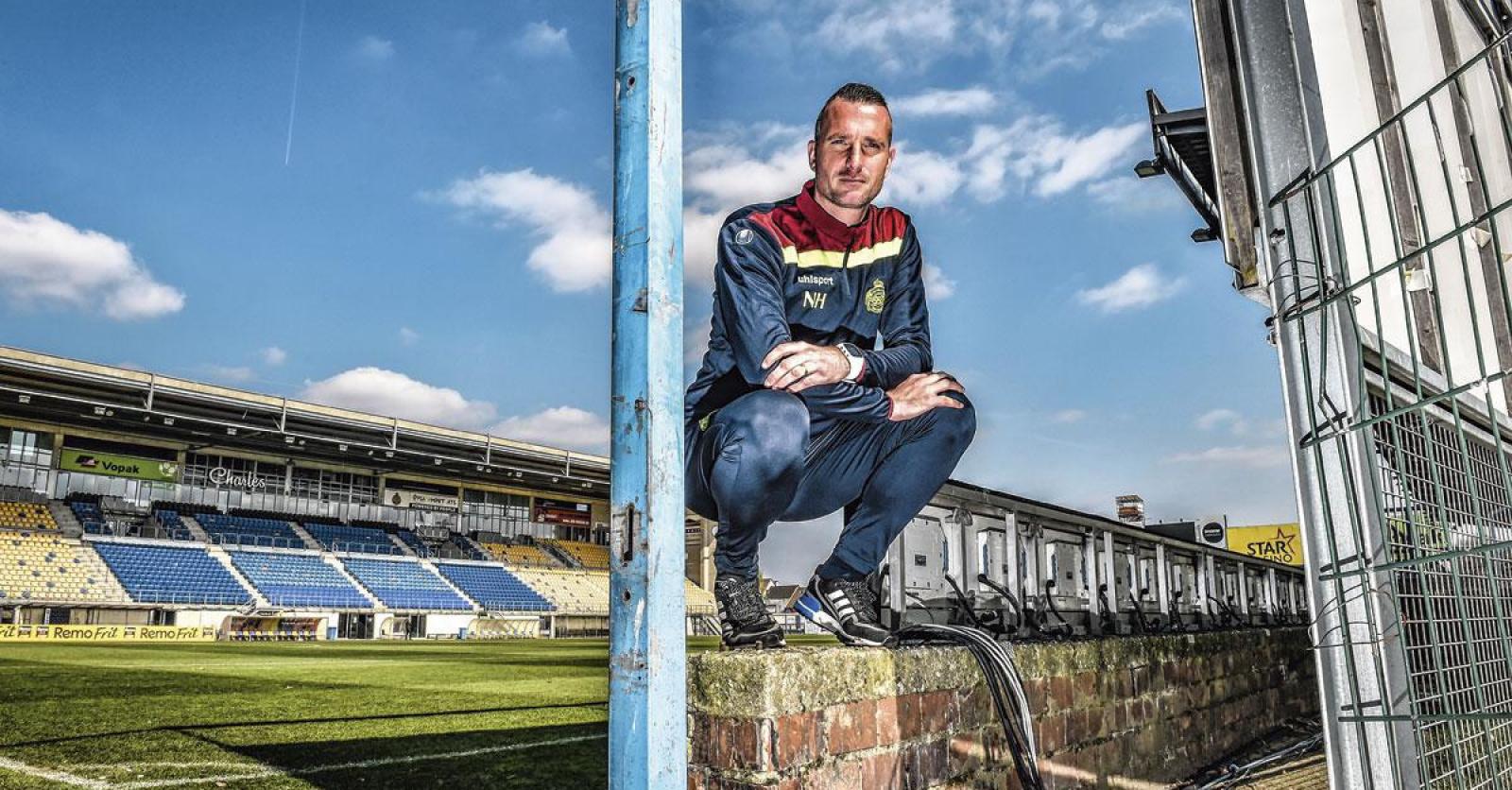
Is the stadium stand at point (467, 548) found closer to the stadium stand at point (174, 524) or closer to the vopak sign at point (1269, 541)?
the stadium stand at point (174, 524)

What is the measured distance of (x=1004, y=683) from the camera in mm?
2578

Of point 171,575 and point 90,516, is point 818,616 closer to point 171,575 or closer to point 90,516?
point 171,575

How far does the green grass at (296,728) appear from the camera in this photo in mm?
4328

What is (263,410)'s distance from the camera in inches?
1409

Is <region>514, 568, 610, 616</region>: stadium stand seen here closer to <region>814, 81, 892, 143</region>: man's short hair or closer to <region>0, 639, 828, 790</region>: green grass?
<region>0, 639, 828, 790</region>: green grass

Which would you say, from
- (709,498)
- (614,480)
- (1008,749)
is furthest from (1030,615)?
(614,480)

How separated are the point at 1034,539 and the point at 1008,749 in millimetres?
1759

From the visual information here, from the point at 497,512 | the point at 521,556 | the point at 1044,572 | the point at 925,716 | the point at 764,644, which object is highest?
the point at 497,512

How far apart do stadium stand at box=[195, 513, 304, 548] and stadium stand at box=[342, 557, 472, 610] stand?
111 inches

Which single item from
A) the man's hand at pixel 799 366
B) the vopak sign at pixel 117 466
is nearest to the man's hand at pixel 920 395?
the man's hand at pixel 799 366

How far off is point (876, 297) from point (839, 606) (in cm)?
86

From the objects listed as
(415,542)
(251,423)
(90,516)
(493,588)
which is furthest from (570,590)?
(90,516)

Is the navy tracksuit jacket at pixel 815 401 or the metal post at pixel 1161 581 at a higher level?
the navy tracksuit jacket at pixel 815 401

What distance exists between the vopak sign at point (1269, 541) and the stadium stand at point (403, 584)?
93.0 ft
